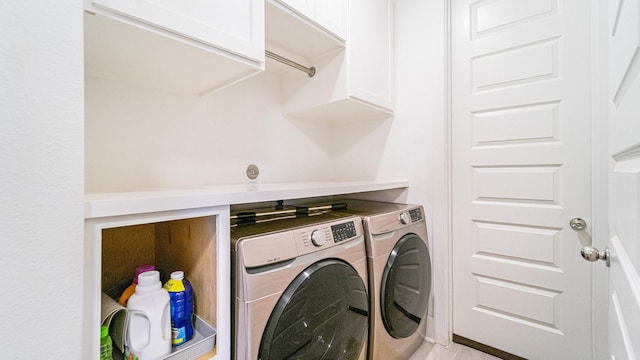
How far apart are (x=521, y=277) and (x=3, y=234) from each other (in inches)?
86.0

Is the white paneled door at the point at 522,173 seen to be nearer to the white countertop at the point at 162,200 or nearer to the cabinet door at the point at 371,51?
the cabinet door at the point at 371,51

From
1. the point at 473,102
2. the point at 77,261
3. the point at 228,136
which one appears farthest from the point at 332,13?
the point at 77,261

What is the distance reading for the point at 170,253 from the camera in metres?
1.10

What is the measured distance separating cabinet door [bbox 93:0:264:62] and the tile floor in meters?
1.96

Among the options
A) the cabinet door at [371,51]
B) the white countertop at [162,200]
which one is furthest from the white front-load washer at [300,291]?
the cabinet door at [371,51]

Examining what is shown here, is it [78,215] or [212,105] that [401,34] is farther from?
[78,215]

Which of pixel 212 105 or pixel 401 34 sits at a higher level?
pixel 401 34

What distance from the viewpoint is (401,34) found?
6.44 feet

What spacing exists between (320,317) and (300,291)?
0.17m

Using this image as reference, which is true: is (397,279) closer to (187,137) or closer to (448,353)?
(448,353)

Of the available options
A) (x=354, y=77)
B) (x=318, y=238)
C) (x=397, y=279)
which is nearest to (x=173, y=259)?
(x=318, y=238)

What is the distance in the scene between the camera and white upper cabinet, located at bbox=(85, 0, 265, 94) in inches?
30.7

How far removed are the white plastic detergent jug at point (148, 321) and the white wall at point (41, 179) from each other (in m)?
0.28

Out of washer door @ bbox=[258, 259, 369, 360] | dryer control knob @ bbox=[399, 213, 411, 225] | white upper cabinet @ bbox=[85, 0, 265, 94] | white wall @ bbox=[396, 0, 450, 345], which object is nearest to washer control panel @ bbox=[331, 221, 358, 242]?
washer door @ bbox=[258, 259, 369, 360]
